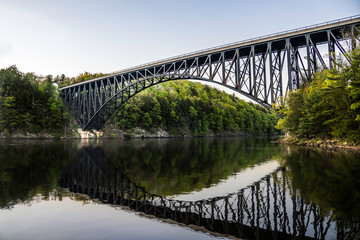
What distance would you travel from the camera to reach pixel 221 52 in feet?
136

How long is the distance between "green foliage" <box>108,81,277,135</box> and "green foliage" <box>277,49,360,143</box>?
61.5 m

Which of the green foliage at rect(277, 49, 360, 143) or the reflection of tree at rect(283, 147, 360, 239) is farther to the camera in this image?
the green foliage at rect(277, 49, 360, 143)

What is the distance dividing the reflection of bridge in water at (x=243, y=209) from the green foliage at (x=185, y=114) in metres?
77.1

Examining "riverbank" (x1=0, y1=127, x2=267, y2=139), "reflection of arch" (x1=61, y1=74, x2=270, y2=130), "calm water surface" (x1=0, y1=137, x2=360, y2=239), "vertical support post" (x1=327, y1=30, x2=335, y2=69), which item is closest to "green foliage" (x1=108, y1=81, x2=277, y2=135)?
"riverbank" (x1=0, y1=127, x2=267, y2=139)

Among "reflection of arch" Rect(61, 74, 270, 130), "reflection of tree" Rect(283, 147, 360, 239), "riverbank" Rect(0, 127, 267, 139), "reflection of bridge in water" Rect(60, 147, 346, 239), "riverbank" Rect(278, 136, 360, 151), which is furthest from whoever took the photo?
"riverbank" Rect(0, 127, 267, 139)

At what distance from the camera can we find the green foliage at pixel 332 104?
24.8 meters

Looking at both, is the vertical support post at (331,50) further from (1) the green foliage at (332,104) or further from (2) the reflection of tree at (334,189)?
(2) the reflection of tree at (334,189)

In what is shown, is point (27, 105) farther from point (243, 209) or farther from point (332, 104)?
point (243, 209)

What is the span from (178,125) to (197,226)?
329 ft

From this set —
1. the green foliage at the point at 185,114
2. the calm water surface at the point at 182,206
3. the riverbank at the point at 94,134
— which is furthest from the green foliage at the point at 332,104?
the green foliage at the point at 185,114

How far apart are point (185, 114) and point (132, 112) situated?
29.9 meters

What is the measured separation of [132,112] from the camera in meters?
90.1

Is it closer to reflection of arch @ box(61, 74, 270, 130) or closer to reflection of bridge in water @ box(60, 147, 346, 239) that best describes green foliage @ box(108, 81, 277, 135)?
reflection of arch @ box(61, 74, 270, 130)

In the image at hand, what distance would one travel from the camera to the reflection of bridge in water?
241 inches
